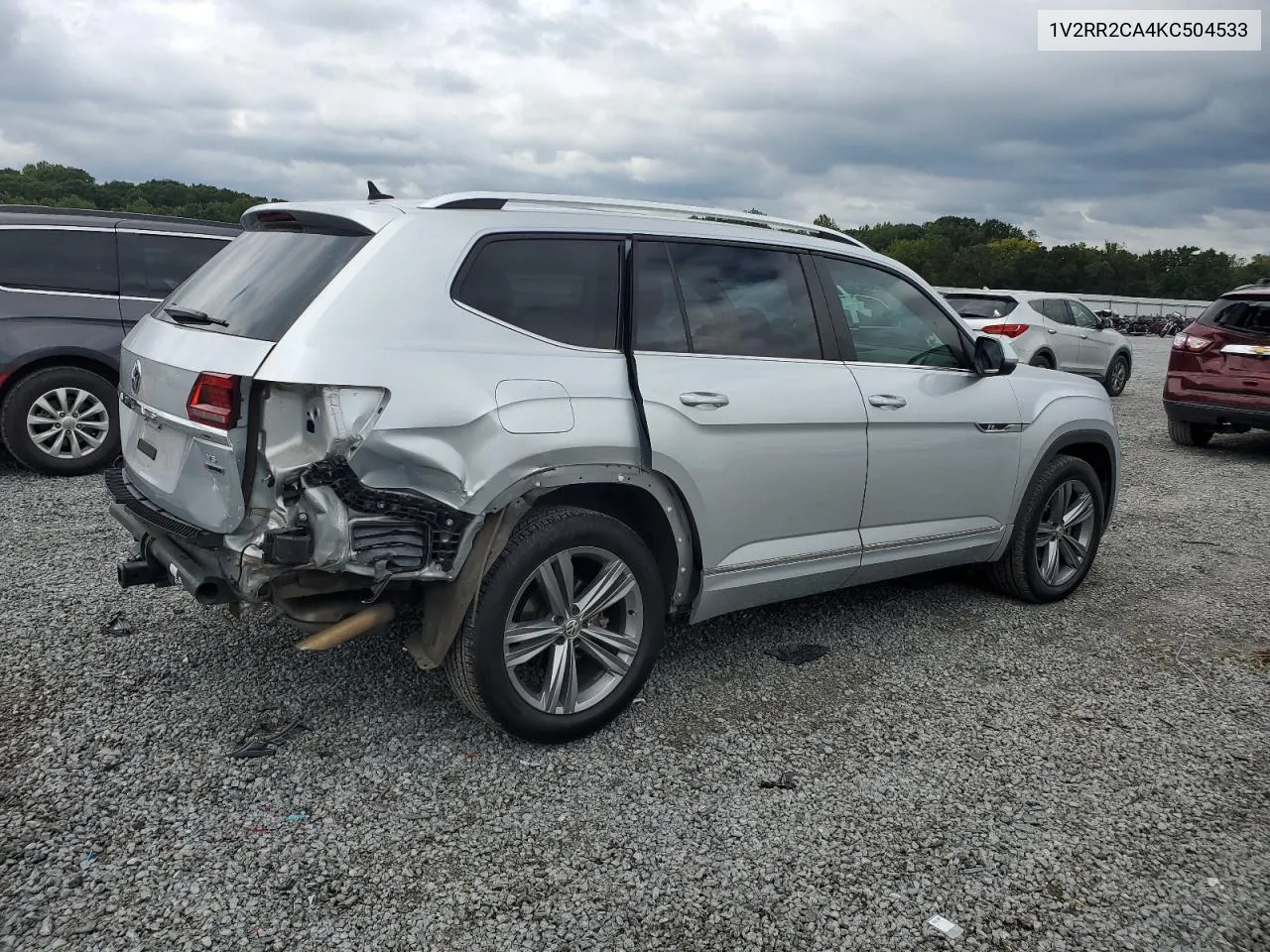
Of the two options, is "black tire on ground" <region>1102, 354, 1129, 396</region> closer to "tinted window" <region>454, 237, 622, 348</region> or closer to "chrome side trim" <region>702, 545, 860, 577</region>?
"chrome side trim" <region>702, 545, 860, 577</region>

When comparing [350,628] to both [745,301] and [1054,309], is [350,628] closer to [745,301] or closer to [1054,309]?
[745,301]

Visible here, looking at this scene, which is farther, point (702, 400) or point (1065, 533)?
point (1065, 533)

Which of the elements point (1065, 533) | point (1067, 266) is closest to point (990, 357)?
point (1065, 533)

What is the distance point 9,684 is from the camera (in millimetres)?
3750

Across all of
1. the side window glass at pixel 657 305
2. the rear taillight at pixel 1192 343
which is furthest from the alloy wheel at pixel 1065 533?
the rear taillight at pixel 1192 343

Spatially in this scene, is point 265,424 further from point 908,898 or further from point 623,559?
point 908,898

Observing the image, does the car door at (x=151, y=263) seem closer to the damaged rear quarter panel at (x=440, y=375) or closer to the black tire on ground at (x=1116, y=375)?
the damaged rear quarter panel at (x=440, y=375)

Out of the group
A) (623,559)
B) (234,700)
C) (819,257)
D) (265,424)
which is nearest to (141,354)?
(265,424)

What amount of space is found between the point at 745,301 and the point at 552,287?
2.90 feet

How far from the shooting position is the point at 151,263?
25.0ft

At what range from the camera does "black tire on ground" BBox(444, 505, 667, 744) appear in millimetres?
3162

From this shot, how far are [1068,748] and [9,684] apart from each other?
399 centimetres

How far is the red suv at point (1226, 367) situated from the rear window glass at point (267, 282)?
9181 mm

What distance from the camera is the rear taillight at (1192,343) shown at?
33.0 ft
